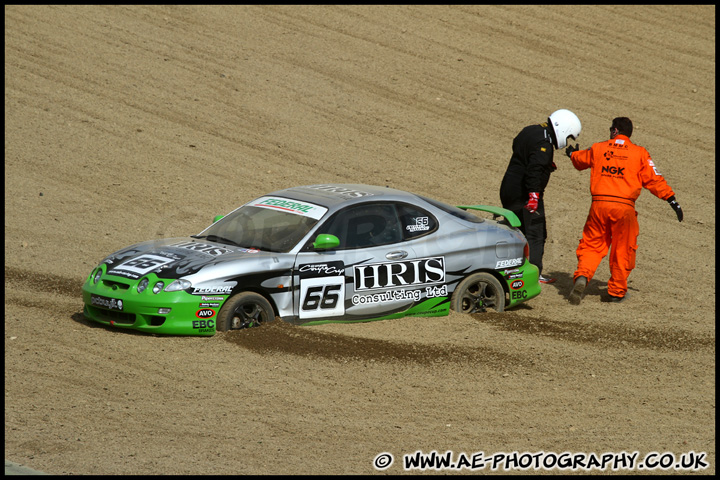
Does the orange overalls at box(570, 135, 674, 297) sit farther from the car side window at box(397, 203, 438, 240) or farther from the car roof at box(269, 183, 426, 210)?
the car roof at box(269, 183, 426, 210)

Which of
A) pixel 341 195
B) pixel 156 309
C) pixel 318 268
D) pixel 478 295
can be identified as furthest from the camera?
pixel 478 295

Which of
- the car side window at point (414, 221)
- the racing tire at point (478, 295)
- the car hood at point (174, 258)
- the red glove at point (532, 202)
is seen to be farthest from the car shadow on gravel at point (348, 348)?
the red glove at point (532, 202)

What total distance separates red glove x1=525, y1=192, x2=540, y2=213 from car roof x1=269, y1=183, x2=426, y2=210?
5.52ft

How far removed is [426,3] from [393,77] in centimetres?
464

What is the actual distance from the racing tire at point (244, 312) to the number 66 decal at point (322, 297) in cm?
35

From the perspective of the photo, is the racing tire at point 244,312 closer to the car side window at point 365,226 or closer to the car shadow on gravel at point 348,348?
the car shadow on gravel at point 348,348

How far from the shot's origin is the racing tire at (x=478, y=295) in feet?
31.2

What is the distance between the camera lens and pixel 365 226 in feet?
29.7

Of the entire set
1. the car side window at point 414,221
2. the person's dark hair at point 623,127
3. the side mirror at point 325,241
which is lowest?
the side mirror at point 325,241

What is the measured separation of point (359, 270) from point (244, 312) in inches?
48.1

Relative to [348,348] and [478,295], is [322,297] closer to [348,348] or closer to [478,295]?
[348,348]

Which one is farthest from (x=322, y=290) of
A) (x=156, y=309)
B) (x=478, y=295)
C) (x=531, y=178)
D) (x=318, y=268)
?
(x=531, y=178)

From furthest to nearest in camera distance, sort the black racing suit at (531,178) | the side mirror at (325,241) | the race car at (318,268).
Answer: the black racing suit at (531,178), the side mirror at (325,241), the race car at (318,268)

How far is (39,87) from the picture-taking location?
17141 millimetres
